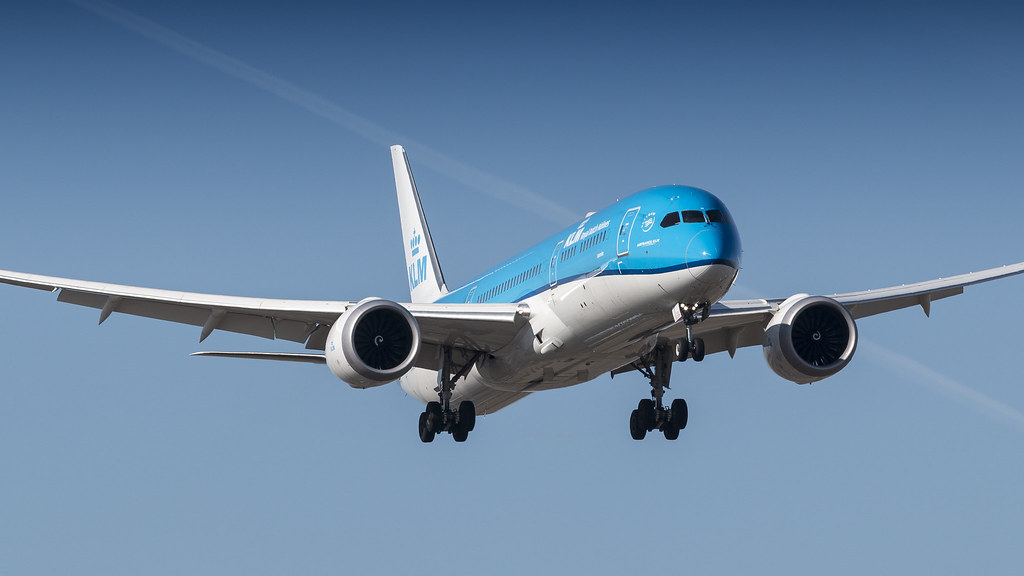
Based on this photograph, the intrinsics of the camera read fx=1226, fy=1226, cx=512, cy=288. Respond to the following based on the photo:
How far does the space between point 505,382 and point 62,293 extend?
38.6 ft

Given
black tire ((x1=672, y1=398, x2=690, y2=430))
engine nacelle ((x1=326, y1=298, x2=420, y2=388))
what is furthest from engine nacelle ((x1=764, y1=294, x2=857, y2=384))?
engine nacelle ((x1=326, y1=298, x2=420, y2=388))

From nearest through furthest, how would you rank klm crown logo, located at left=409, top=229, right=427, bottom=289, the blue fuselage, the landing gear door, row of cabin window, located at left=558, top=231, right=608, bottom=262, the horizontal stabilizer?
the blue fuselage
the landing gear door
row of cabin window, located at left=558, top=231, right=608, bottom=262
the horizontal stabilizer
klm crown logo, located at left=409, top=229, right=427, bottom=289

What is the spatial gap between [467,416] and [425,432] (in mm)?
1223

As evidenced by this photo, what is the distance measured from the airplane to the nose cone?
1.1 inches

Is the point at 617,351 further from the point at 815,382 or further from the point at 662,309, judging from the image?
the point at 815,382

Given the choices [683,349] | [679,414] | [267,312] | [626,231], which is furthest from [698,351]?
[267,312]

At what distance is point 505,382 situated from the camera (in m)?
32.7

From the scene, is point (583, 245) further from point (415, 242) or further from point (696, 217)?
point (415, 242)

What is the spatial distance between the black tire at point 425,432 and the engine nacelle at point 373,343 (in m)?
4.03

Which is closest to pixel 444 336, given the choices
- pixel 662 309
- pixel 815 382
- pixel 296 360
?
pixel 296 360

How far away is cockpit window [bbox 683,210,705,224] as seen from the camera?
2616 centimetres

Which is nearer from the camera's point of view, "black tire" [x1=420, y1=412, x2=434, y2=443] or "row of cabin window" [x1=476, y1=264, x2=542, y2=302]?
"row of cabin window" [x1=476, y1=264, x2=542, y2=302]

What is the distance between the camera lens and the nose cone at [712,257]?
2550 cm

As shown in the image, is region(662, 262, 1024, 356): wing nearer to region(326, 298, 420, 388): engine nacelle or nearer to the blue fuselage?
the blue fuselage
